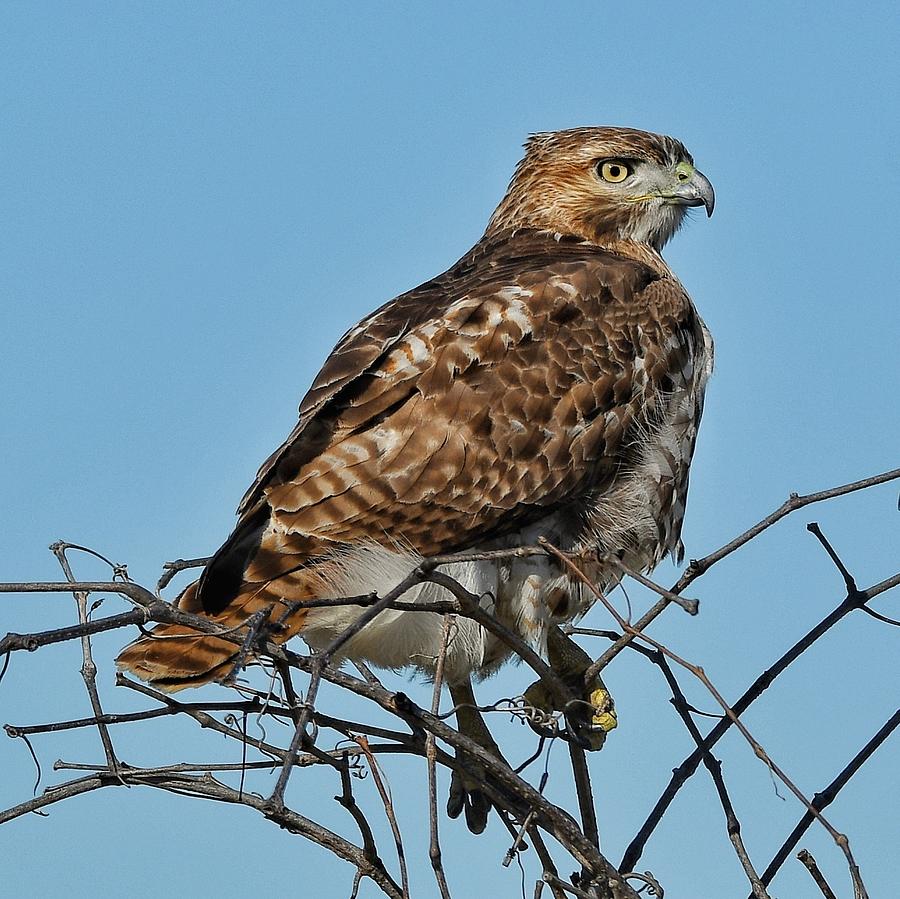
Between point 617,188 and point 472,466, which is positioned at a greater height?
point 617,188

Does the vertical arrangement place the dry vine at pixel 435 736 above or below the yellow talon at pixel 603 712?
below

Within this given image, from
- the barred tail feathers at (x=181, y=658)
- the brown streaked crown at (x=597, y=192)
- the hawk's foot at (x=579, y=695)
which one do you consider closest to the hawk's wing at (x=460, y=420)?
the barred tail feathers at (x=181, y=658)

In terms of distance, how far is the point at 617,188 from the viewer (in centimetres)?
618

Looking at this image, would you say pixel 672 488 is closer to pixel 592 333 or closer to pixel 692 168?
pixel 592 333

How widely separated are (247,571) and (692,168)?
9.02ft

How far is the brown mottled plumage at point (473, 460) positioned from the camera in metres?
4.52

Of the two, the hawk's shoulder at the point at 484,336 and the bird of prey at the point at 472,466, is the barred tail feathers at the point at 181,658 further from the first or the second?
the hawk's shoulder at the point at 484,336

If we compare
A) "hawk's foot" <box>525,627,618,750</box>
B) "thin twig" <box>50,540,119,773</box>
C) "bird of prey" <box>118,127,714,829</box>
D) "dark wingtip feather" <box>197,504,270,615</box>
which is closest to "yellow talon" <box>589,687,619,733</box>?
"hawk's foot" <box>525,627,618,750</box>

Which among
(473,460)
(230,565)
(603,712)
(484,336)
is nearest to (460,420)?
(473,460)

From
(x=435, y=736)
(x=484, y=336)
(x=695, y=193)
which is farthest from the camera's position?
(x=695, y=193)

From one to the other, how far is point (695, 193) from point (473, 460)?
76.6 inches

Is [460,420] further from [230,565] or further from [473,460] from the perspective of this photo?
[230,565]

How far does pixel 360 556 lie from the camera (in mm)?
4570

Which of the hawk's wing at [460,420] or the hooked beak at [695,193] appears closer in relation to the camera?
the hawk's wing at [460,420]
